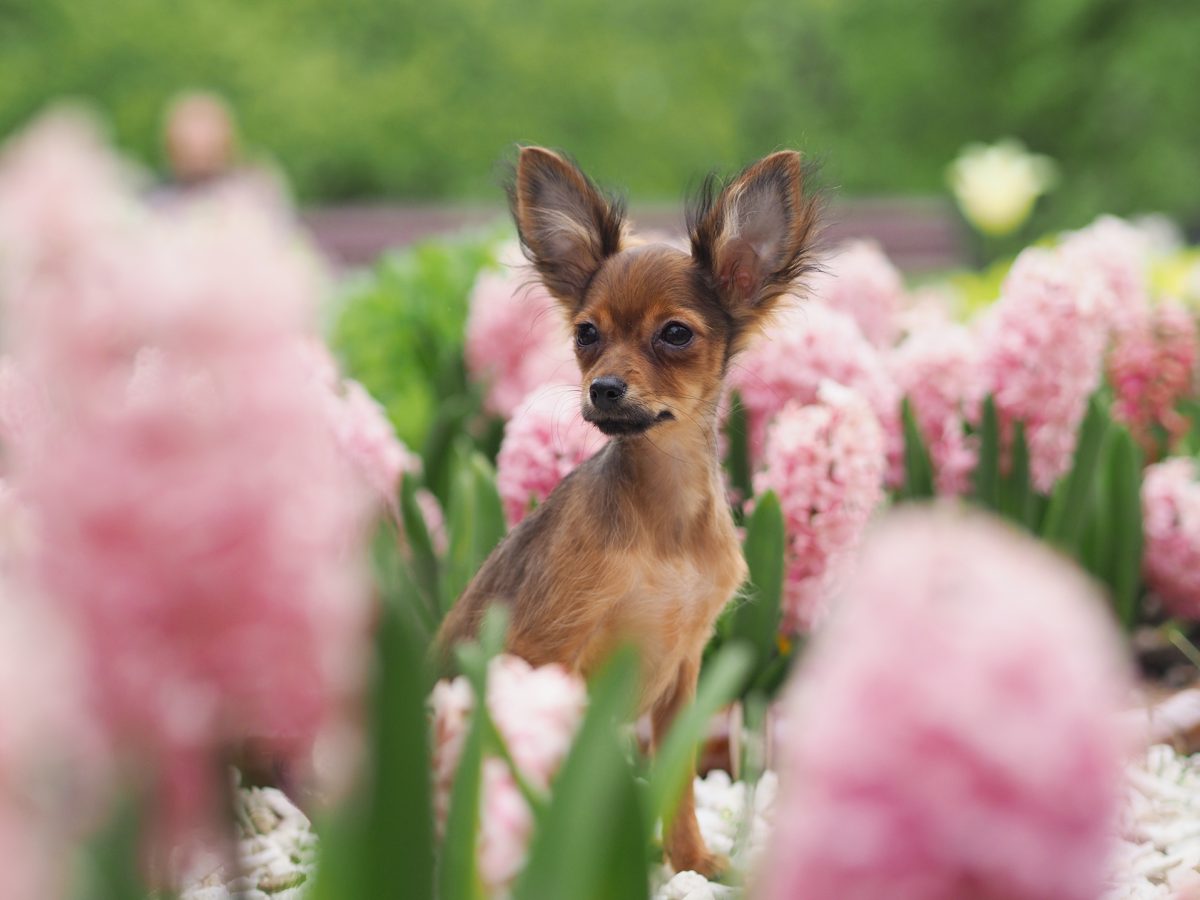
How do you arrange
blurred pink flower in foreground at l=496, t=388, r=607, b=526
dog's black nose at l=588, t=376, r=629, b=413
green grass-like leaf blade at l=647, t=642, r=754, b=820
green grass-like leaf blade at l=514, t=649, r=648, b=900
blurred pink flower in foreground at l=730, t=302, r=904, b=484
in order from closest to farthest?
green grass-like leaf blade at l=514, t=649, r=648, b=900 → green grass-like leaf blade at l=647, t=642, r=754, b=820 → dog's black nose at l=588, t=376, r=629, b=413 → blurred pink flower in foreground at l=496, t=388, r=607, b=526 → blurred pink flower in foreground at l=730, t=302, r=904, b=484

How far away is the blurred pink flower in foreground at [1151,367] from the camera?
14.6 ft

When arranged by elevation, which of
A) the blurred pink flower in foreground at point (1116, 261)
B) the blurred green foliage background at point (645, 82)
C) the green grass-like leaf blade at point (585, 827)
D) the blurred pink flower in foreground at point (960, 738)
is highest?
the blurred pink flower in foreground at point (960, 738)

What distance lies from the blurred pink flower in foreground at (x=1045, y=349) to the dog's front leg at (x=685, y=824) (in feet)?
5.07

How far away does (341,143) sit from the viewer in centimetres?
2569

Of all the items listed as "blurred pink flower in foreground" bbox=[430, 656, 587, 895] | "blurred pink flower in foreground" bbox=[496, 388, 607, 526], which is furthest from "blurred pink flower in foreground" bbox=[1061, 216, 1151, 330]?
"blurred pink flower in foreground" bbox=[430, 656, 587, 895]

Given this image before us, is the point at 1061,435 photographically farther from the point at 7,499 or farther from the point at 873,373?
the point at 7,499

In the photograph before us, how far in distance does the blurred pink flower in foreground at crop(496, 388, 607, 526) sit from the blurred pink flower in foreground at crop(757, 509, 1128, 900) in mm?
2012

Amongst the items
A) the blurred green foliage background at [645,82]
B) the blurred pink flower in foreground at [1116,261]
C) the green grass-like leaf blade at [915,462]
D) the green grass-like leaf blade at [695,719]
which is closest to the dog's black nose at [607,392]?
the green grass-like leaf blade at [695,719]

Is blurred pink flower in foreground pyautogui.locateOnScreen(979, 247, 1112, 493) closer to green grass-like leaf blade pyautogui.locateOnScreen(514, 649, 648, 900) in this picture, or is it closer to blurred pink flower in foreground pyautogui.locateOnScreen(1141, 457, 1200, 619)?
blurred pink flower in foreground pyautogui.locateOnScreen(1141, 457, 1200, 619)

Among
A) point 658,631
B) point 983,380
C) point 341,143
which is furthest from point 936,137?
point 658,631

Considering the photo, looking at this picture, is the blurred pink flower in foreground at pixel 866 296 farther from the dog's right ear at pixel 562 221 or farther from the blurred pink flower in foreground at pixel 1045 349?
the dog's right ear at pixel 562 221

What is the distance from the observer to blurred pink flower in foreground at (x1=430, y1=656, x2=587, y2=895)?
1374 mm

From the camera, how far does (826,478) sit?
111 inches

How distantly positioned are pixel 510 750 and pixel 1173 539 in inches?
120
